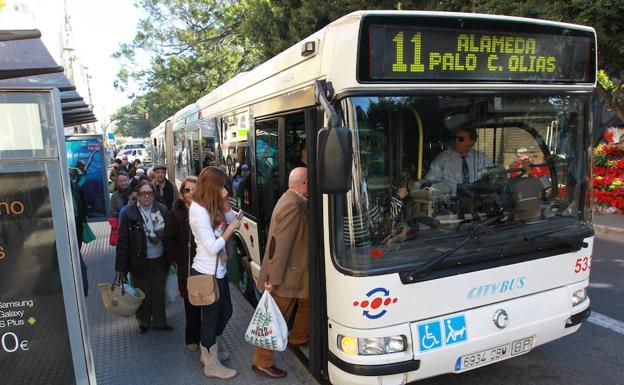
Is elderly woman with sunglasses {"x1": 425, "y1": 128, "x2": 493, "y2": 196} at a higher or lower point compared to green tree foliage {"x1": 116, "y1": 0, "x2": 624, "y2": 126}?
lower

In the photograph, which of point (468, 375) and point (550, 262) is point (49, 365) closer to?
point (468, 375)

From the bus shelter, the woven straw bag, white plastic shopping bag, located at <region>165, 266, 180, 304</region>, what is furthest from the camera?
white plastic shopping bag, located at <region>165, 266, 180, 304</region>

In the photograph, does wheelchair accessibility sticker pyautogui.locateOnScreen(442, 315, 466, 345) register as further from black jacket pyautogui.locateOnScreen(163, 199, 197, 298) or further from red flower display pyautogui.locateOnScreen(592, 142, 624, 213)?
red flower display pyautogui.locateOnScreen(592, 142, 624, 213)

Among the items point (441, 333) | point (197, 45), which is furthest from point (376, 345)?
point (197, 45)

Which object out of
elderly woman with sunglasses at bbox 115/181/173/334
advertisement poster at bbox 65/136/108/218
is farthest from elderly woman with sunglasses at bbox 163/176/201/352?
advertisement poster at bbox 65/136/108/218

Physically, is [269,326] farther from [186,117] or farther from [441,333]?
[186,117]

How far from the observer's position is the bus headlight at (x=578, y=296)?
3.34 metres

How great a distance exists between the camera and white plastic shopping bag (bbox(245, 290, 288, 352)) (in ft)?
10.7

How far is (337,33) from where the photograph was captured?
276 cm

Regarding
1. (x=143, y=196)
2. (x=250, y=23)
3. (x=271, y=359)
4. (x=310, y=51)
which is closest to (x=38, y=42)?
(x=143, y=196)

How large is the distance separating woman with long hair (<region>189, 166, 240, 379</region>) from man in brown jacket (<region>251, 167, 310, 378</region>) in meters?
0.36

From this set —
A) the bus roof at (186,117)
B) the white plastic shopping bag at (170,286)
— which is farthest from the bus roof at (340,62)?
the bus roof at (186,117)

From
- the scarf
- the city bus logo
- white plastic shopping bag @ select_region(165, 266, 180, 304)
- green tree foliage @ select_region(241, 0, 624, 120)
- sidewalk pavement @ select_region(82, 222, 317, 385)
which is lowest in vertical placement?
sidewalk pavement @ select_region(82, 222, 317, 385)

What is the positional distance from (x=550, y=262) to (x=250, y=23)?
13.7m
